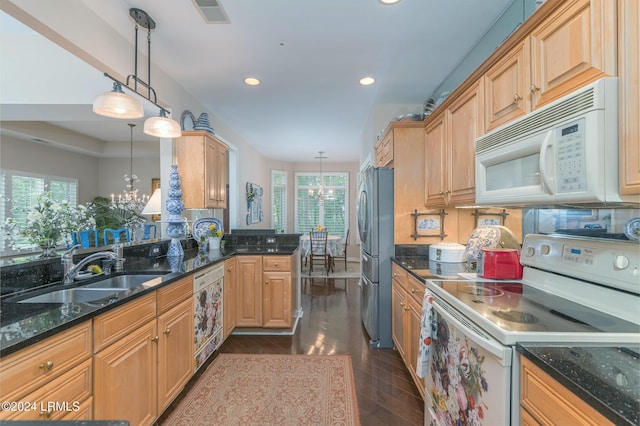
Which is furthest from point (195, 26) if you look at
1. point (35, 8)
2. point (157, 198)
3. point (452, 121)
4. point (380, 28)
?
point (452, 121)

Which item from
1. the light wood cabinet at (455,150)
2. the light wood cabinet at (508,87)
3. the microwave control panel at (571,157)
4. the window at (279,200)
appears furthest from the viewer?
the window at (279,200)

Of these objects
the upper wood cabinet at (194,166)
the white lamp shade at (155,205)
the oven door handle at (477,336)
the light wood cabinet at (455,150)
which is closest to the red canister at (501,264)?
the light wood cabinet at (455,150)

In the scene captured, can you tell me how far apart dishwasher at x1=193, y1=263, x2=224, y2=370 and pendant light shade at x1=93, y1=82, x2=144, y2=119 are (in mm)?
1258

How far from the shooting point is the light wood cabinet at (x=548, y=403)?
0.71 m

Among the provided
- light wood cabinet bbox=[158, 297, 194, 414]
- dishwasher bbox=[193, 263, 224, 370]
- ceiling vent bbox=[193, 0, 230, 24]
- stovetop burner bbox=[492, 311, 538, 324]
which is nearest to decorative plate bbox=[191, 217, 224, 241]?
dishwasher bbox=[193, 263, 224, 370]

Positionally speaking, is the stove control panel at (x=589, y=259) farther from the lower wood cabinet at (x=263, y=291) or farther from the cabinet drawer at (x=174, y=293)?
the lower wood cabinet at (x=263, y=291)

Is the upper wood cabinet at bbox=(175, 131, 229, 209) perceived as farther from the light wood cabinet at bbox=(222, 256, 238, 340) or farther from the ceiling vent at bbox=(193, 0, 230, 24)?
the ceiling vent at bbox=(193, 0, 230, 24)

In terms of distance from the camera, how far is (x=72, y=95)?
108 inches

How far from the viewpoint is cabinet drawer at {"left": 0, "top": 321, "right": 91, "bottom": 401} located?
0.92 metres

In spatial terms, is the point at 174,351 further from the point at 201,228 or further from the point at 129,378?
the point at 201,228

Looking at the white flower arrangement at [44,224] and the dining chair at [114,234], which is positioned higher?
the white flower arrangement at [44,224]

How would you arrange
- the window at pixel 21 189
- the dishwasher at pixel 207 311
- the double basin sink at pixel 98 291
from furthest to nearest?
the window at pixel 21 189, the dishwasher at pixel 207 311, the double basin sink at pixel 98 291

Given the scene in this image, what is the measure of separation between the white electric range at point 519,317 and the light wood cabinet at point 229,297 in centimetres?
203

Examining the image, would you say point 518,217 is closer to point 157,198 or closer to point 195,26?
point 195,26
